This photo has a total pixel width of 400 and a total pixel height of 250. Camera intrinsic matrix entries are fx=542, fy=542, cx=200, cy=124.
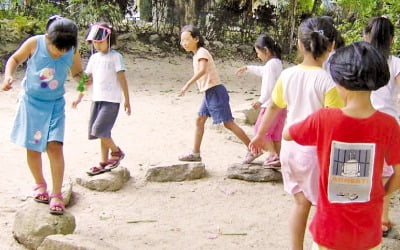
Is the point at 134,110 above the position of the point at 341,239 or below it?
below

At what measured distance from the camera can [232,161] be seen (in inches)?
224

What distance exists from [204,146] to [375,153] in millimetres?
4101

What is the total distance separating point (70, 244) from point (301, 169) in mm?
1321

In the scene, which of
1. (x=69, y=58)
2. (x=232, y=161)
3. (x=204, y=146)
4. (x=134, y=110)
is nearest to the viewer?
(x=69, y=58)

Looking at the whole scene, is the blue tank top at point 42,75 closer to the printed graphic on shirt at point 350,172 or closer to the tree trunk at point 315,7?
the printed graphic on shirt at point 350,172

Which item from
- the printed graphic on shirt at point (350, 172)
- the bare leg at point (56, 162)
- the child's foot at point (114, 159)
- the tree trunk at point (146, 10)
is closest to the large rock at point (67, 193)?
the bare leg at point (56, 162)

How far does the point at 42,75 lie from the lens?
11.7 feet

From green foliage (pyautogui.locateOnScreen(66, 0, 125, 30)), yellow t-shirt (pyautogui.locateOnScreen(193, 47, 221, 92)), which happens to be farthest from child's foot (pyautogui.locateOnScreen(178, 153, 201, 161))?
green foliage (pyautogui.locateOnScreen(66, 0, 125, 30))

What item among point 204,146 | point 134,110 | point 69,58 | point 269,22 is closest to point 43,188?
point 69,58

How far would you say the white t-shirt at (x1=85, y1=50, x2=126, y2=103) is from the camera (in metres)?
4.66

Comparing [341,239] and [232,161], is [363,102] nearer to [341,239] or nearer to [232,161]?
[341,239]

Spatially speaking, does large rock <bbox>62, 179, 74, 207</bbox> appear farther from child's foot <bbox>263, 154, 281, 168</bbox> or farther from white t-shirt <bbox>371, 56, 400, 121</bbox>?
white t-shirt <bbox>371, 56, 400, 121</bbox>

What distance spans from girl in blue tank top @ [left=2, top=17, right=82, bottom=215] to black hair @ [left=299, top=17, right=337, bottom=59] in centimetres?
150

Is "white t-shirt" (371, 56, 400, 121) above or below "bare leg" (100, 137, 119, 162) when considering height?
above
